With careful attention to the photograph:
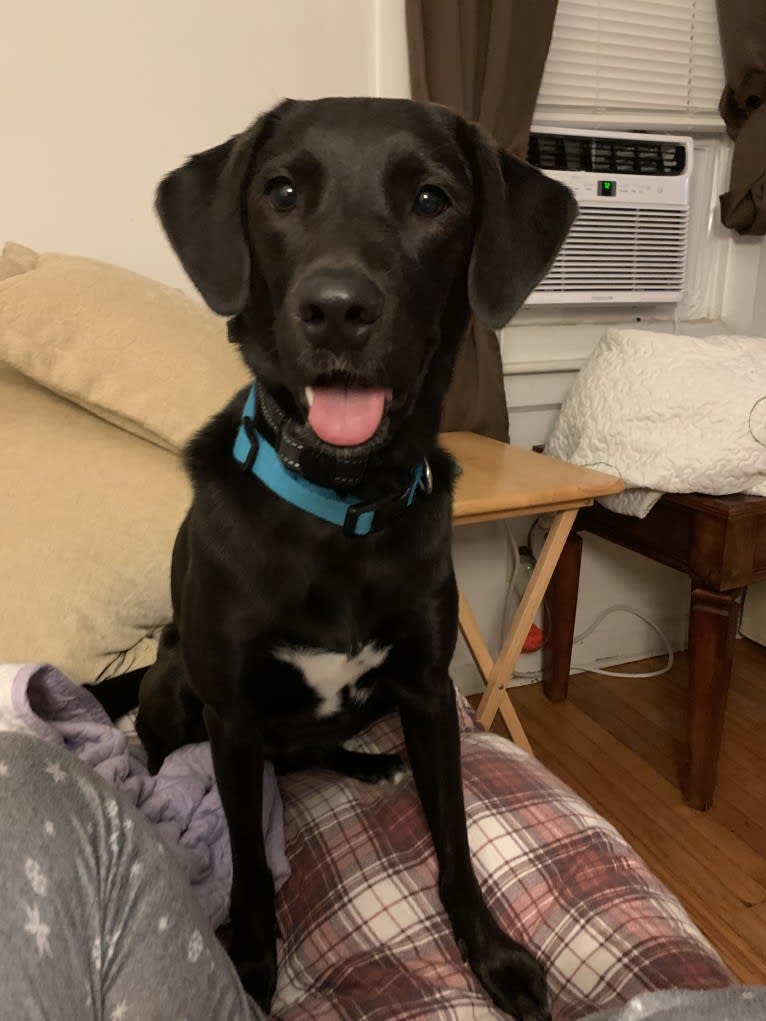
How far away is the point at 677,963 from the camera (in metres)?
0.83

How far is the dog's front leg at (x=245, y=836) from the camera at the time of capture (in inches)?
35.0

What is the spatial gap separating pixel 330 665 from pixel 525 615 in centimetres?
86

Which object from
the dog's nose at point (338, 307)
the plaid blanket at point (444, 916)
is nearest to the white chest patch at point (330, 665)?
the plaid blanket at point (444, 916)

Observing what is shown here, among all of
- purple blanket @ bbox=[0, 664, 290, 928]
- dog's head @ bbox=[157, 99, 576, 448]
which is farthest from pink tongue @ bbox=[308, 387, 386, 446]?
purple blanket @ bbox=[0, 664, 290, 928]

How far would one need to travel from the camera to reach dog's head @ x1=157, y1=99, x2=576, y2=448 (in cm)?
72

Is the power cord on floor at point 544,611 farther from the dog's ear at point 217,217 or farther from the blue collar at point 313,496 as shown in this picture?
the dog's ear at point 217,217

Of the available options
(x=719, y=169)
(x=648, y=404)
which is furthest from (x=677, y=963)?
(x=719, y=169)

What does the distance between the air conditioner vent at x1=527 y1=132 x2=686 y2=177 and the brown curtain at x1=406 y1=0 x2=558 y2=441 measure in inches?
4.9

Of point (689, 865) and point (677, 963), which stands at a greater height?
point (677, 963)

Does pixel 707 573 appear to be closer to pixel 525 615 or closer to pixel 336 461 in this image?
pixel 525 615

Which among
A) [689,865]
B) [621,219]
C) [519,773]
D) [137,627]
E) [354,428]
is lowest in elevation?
[689,865]

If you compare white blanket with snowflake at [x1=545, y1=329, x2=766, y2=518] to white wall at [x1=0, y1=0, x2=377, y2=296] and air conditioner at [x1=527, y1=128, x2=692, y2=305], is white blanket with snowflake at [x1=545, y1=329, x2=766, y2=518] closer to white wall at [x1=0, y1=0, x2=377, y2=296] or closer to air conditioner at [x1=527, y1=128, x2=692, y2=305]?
air conditioner at [x1=527, y1=128, x2=692, y2=305]

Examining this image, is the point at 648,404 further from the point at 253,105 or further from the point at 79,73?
the point at 79,73

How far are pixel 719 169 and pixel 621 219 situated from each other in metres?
Result: 0.41
